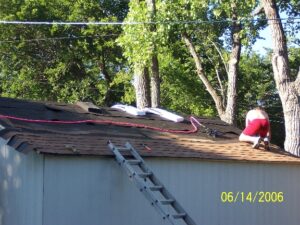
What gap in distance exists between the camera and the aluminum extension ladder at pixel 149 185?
328 inches

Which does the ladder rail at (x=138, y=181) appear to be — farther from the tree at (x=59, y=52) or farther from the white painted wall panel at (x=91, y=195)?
the tree at (x=59, y=52)

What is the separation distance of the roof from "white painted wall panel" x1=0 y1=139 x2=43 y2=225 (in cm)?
36

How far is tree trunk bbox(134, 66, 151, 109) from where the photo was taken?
19.1 m

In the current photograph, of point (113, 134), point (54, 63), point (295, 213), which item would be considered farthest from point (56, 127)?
point (54, 63)

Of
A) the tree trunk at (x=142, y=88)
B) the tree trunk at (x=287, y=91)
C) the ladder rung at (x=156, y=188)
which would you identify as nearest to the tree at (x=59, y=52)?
the tree trunk at (x=142, y=88)

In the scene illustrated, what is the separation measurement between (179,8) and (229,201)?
349 inches

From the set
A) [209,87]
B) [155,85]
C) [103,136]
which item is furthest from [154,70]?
[103,136]

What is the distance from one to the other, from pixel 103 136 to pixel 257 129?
12.5ft

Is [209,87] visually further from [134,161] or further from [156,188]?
[156,188]

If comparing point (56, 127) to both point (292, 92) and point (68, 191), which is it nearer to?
point (68, 191)

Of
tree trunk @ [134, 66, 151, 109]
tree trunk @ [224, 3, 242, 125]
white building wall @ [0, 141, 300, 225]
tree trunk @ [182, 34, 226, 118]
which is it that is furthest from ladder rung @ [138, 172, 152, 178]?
tree trunk @ [182, 34, 226, 118]

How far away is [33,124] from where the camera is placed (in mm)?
9625

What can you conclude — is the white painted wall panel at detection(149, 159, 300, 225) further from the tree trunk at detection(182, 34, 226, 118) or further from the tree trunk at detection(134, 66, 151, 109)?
the tree trunk at detection(182, 34, 226, 118)

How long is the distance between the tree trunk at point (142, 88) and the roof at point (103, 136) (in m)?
6.33
